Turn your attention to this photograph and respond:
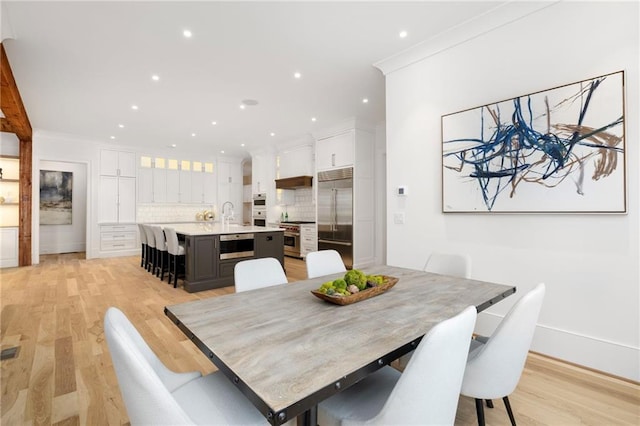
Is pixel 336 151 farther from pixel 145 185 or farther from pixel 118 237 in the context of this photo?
pixel 118 237

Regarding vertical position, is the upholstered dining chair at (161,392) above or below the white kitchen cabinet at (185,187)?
below

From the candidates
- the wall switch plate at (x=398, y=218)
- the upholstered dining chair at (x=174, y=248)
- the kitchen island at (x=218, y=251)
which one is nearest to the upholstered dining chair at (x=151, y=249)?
the upholstered dining chair at (x=174, y=248)

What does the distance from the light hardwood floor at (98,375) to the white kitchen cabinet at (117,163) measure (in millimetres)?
4088

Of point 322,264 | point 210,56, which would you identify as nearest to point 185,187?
point 210,56

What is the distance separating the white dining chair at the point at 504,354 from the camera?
48.1 inches

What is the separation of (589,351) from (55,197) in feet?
34.7

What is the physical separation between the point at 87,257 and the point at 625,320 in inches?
359

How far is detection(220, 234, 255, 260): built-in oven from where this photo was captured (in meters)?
4.62

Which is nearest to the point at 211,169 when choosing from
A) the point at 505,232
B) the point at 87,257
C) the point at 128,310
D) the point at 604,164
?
the point at 87,257

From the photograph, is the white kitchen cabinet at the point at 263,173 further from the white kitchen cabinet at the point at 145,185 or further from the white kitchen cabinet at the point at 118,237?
the white kitchen cabinet at the point at 118,237

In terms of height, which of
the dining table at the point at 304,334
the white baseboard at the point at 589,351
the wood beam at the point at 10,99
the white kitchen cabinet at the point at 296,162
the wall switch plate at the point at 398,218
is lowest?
the white baseboard at the point at 589,351

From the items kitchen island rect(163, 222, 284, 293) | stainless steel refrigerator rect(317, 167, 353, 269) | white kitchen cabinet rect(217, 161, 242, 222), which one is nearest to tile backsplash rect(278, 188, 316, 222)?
stainless steel refrigerator rect(317, 167, 353, 269)

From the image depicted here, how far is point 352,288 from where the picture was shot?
157 cm

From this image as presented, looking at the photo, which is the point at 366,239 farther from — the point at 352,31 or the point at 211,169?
the point at 211,169
